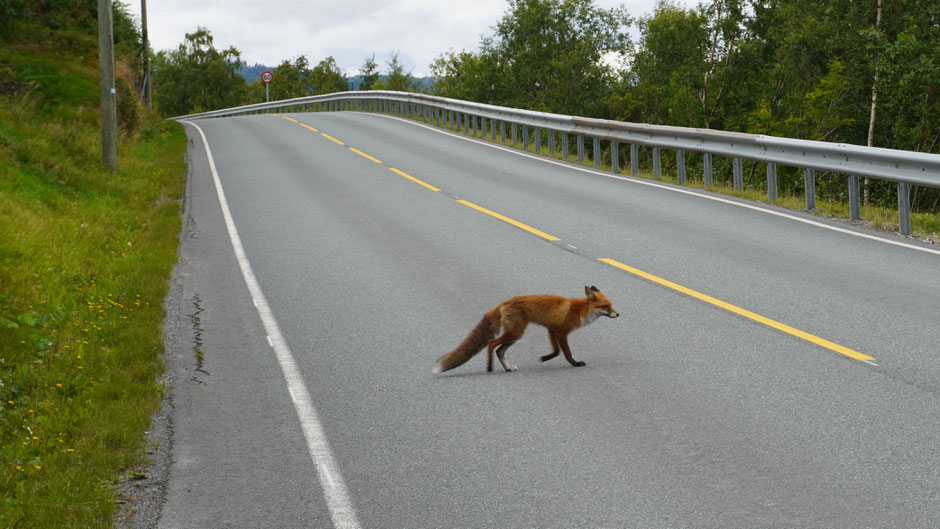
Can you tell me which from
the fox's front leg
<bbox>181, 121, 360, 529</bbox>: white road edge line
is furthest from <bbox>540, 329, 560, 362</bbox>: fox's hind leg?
<bbox>181, 121, 360, 529</bbox>: white road edge line

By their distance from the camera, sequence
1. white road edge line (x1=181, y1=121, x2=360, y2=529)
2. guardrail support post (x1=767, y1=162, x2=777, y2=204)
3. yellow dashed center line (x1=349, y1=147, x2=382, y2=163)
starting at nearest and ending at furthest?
white road edge line (x1=181, y1=121, x2=360, y2=529), guardrail support post (x1=767, y1=162, x2=777, y2=204), yellow dashed center line (x1=349, y1=147, x2=382, y2=163)

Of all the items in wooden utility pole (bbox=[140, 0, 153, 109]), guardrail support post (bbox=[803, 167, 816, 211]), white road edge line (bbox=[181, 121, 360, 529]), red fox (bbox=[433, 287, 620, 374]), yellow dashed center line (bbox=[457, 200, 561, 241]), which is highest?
wooden utility pole (bbox=[140, 0, 153, 109])

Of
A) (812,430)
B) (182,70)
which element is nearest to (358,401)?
(812,430)

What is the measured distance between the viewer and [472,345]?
691 cm

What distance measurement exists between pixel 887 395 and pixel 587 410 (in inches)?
78.5

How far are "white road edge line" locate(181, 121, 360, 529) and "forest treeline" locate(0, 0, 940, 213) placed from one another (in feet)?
89.1

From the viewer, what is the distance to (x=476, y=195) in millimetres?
16938

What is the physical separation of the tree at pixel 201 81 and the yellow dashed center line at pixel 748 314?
118 metres

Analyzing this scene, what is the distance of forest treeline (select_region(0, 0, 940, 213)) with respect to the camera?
35.9 m

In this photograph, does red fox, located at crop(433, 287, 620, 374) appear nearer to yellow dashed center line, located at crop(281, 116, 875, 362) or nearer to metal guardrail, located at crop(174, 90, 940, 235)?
yellow dashed center line, located at crop(281, 116, 875, 362)

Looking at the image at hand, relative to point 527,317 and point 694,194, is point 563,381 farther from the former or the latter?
point 694,194

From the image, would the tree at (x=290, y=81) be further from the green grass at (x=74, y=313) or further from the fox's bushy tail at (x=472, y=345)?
the fox's bushy tail at (x=472, y=345)

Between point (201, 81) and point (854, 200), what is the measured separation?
12007 centimetres

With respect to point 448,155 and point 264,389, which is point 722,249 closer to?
point 264,389
